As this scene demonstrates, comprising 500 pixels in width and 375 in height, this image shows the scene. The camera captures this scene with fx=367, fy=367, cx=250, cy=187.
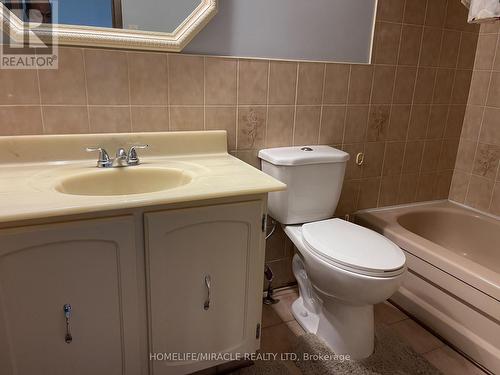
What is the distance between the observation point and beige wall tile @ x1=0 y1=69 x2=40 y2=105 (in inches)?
49.7

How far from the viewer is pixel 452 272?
158 centimetres

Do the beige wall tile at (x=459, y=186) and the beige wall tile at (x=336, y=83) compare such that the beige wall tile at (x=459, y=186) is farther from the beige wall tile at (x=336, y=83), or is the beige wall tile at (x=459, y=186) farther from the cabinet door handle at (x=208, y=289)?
→ the cabinet door handle at (x=208, y=289)

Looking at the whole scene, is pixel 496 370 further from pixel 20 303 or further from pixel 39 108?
pixel 39 108

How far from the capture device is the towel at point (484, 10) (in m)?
1.26

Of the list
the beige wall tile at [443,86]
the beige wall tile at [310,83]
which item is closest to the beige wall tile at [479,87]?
the beige wall tile at [443,86]

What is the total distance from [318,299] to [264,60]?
1092mm

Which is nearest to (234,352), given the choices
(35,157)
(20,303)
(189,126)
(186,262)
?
(186,262)

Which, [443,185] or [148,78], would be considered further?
[443,185]

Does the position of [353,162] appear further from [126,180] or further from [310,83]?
[126,180]

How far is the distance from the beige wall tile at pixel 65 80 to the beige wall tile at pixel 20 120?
0.06 meters

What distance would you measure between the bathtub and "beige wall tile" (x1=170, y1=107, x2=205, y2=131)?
41.8 inches

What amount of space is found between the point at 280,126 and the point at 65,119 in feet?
2.97

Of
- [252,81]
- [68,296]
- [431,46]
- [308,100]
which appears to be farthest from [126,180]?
[431,46]

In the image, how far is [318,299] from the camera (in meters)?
1.66
